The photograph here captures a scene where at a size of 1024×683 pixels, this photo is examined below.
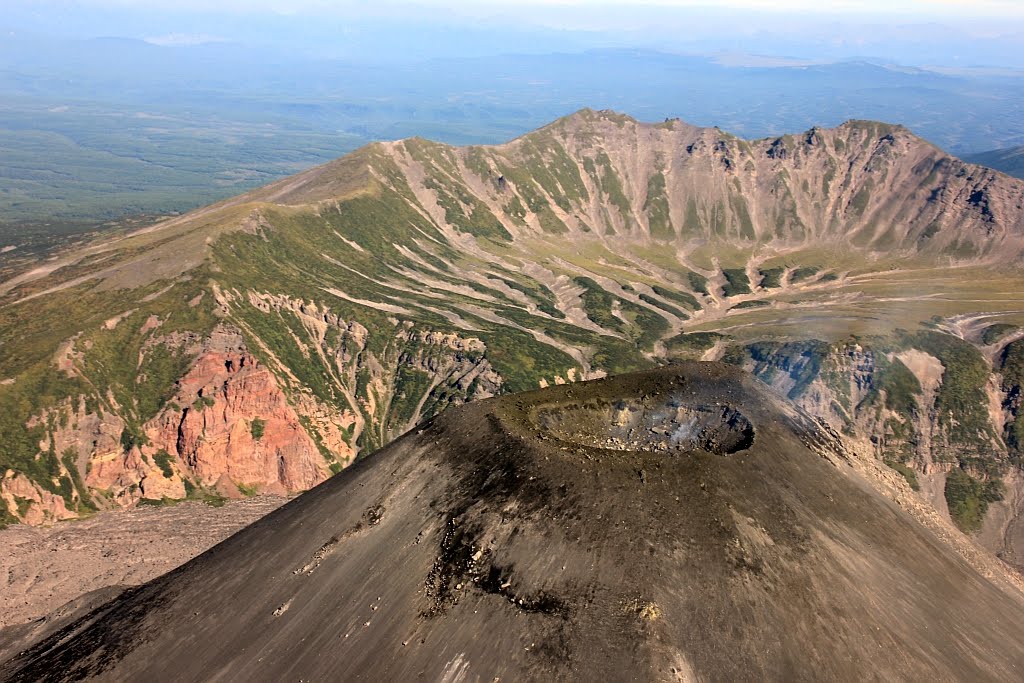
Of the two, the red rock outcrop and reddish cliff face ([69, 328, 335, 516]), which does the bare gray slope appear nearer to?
the red rock outcrop

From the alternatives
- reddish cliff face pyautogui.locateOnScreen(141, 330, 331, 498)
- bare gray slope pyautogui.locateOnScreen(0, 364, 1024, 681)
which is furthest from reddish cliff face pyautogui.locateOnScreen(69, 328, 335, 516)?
bare gray slope pyautogui.locateOnScreen(0, 364, 1024, 681)

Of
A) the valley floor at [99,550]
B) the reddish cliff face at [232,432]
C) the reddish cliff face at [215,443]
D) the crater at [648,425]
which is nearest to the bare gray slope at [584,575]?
the crater at [648,425]

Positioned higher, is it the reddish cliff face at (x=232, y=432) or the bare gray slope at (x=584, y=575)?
the bare gray slope at (x=584, y=575)

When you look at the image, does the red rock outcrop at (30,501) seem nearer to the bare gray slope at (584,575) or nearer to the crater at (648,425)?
the bare gray slope at (584,575)

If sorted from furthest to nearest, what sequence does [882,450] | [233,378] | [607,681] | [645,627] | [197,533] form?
[882,450], [233,378], [197,533], [645,627], [607,681]

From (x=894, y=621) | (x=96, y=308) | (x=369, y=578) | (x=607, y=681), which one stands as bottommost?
(x=96, y=308)

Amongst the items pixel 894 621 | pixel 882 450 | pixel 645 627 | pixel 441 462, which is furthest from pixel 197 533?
pixel 882 450

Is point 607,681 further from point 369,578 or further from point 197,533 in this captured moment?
point 197,533
